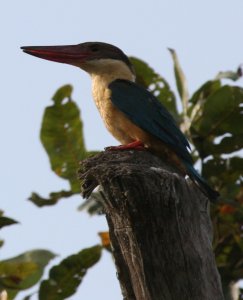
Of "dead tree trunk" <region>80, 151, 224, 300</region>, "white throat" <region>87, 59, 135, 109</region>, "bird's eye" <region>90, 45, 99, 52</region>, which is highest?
"bird's eye" <region>90, 45, 99, 52</region>

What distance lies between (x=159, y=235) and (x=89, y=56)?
152 inches

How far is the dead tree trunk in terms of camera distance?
11.1 ft

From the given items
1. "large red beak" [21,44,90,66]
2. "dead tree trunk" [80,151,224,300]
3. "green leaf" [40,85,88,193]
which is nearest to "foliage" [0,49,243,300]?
"green leaf" [40,85,88,193]

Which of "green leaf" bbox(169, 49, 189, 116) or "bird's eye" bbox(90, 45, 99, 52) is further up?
"bird's eye" bbox(90, 45, 99, 52)

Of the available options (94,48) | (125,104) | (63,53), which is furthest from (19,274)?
(94,48)

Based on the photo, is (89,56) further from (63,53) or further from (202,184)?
(202,184)

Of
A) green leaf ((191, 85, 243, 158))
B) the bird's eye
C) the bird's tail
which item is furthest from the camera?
the bird's eye

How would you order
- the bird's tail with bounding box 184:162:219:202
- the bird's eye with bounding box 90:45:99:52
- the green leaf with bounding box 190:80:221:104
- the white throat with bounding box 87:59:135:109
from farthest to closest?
the bird's eye with bounding box 90:45:99:52 < the white throat with bounding box 87:59:135:109 < the green leaf with bounding box 190:80:221:104 < the bird's tail with bounding box 184:162:219:202

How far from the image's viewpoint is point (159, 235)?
3.41 meters

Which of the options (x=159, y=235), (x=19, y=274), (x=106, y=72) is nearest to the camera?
(x=159, y=235)

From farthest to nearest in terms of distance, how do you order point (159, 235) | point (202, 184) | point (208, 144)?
1. point (208, 144)
2. point (202, 184)
3. point (159, 235)

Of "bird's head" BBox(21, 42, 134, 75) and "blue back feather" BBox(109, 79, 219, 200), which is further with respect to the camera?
"bird's head" BBox(21, 42, 134, 75)

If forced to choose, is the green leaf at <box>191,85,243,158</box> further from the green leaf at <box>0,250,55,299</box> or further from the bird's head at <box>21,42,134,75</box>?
the green leaf at <box>0,250,55,299</box>

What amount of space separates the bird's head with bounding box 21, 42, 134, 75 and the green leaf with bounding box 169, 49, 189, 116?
412 mm
